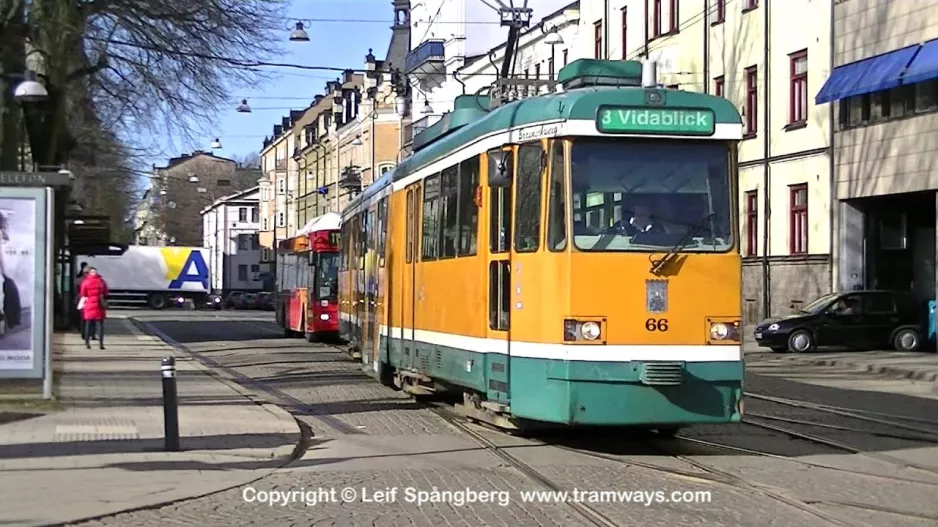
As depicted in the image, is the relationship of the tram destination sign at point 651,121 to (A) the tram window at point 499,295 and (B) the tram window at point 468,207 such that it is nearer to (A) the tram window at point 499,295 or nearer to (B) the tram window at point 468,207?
(A) the tram window at point 499,295

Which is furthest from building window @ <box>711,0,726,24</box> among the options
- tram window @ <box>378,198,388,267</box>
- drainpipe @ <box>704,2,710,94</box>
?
tram window @ <box>378,198,388,267</box>

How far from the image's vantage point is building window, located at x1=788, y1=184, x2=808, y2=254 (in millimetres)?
37062

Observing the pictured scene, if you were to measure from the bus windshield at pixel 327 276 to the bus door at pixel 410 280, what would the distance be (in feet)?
54.8

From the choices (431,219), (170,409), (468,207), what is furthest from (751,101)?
(170,409)

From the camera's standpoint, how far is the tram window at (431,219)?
1602 cm

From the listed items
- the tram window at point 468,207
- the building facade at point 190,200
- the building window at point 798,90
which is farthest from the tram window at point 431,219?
the building facade at point 190,200

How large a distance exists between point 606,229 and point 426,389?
6640 millimetres

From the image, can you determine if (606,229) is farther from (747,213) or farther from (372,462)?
(747,213)

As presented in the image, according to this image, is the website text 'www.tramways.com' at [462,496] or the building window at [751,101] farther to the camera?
the building window at [751,101]

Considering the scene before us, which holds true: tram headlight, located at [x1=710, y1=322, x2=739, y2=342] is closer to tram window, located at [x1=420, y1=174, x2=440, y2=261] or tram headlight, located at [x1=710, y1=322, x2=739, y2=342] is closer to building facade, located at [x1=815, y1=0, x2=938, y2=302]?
tram window, located at [x1=420, y1=174, x2=440, y2=261]

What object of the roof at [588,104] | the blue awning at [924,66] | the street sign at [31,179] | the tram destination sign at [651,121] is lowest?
the street sign at [31,179]

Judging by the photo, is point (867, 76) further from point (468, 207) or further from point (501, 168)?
point (501, 168)

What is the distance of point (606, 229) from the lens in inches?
488

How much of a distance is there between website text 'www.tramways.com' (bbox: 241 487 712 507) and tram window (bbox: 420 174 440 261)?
5.55m
